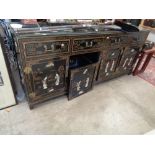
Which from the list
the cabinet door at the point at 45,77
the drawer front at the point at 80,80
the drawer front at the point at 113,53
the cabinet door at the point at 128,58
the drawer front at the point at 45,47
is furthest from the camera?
the cabinet door at the point at 128,58

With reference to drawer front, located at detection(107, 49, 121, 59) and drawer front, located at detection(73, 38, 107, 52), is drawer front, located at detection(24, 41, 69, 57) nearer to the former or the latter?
drawer front, located at detection(73, 38, 107, 52)

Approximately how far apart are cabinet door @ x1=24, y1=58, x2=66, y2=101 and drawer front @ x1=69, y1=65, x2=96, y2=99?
0.12 m

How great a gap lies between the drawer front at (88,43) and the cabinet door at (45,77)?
0.22 metres

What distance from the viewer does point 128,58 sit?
7.48 ft

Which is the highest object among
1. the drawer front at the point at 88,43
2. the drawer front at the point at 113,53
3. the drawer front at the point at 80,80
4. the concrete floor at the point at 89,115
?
the drawer front at the point at 88,43

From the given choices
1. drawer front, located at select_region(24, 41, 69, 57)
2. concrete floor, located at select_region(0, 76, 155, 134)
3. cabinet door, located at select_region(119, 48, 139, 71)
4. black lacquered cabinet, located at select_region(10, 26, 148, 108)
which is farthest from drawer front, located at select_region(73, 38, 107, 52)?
concrete floor, located at select_region(0, 76, 155, 134)

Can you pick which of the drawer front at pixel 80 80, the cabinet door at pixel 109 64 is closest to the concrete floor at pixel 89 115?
the drawer front at pixel 80 80

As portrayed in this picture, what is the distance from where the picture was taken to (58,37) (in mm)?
1335

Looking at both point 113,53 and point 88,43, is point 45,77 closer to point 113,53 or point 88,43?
point 88,43

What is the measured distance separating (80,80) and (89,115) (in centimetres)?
45

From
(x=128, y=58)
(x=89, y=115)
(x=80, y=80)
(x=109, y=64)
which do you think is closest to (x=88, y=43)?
(x=80, y=80)

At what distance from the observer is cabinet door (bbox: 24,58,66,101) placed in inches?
54.7

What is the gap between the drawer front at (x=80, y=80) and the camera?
5.48ft

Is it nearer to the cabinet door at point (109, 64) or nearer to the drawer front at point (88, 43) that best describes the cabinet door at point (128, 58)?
the cabinet door at point (109, 64)
